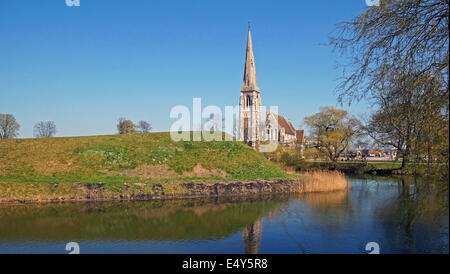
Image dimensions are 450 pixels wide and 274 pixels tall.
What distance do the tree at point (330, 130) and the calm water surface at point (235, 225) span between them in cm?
2264

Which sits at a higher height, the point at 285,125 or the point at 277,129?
the point at 285,125

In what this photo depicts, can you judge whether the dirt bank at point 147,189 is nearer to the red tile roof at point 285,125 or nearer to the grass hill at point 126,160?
the grass hill at point 126,160

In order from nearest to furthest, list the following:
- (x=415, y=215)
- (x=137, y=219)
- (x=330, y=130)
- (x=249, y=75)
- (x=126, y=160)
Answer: (x=415, y=215) < (x=137, y=219) < (x=126, y=160) < (x=330, y=130) < (x=249, y=75)

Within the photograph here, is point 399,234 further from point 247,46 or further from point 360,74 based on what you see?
point 247,46

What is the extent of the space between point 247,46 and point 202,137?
2371 inches

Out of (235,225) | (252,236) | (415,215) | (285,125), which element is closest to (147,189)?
(235,225)

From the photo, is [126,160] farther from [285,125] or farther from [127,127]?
[285,125]

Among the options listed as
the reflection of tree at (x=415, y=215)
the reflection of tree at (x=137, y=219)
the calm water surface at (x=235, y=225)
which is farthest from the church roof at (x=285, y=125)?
the reflection of tree at (x=415, y=215)

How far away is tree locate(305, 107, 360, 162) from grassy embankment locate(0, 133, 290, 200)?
17.4 metres

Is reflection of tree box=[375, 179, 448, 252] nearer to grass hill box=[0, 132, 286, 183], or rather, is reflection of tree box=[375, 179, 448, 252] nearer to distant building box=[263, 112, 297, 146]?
grass hill box=[0, 132, 286, 183]

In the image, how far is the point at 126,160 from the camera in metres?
27.5

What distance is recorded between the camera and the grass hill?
987 inches

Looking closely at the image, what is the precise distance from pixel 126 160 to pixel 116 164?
98cm
